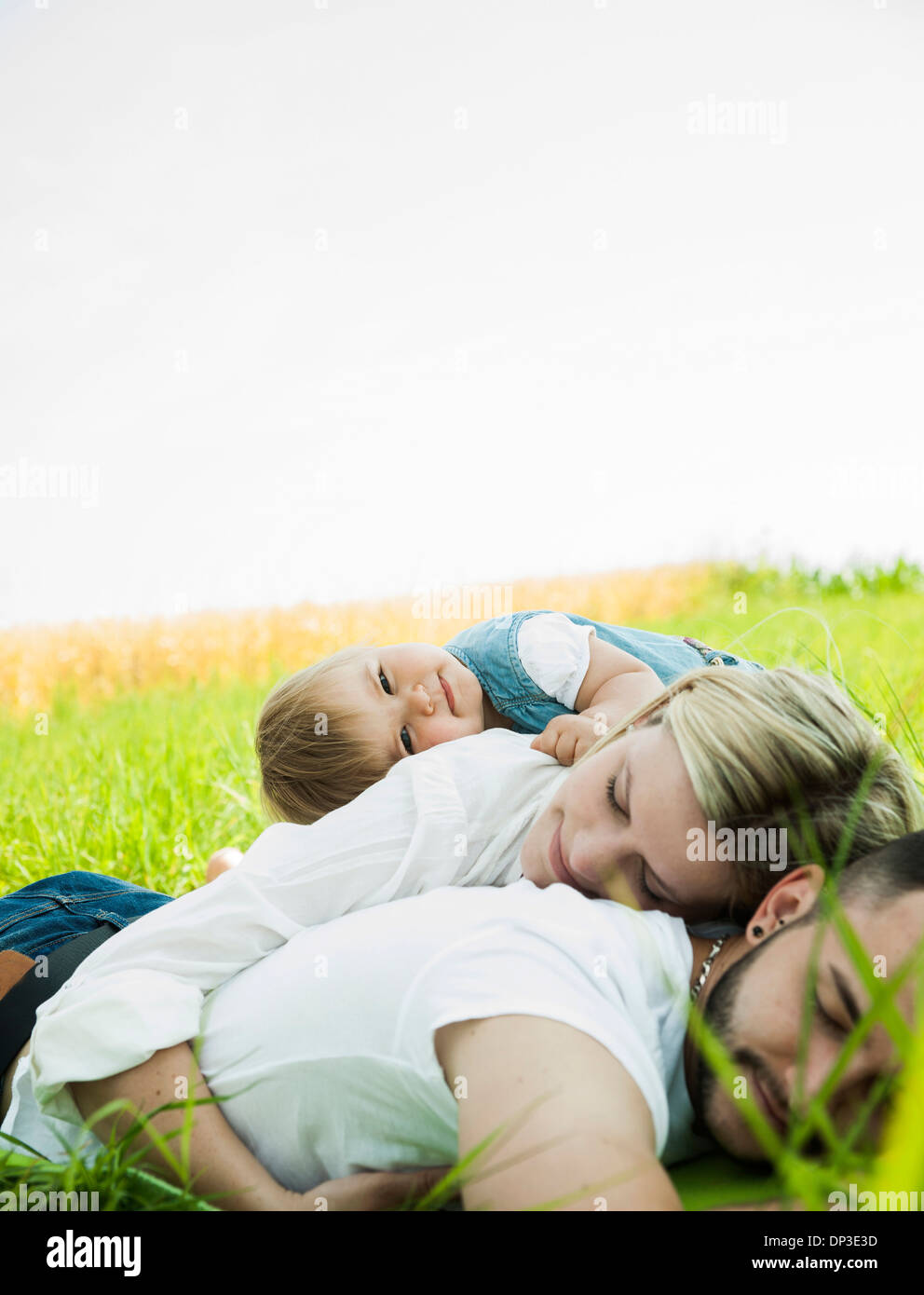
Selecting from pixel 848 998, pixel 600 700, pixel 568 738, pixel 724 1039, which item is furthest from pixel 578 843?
pixel 600 700

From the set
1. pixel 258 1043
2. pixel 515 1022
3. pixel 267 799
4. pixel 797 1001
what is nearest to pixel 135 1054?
pixel 258 1043

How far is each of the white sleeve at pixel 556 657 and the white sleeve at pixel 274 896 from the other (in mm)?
729

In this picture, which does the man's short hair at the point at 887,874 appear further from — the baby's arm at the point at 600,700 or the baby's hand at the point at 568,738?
the baby's hand at the point at 568,738

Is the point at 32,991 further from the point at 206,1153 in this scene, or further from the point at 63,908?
the point at 206,1153

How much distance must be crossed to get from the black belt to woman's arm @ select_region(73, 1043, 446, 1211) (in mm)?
313

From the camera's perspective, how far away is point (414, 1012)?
1100 millimetres

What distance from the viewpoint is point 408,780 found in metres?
1.71

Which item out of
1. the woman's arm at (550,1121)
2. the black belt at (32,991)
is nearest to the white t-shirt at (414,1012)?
the woman's arm at (550,1121)

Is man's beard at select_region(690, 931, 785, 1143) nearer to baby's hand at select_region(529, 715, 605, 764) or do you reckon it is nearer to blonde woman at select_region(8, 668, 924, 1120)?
blonde woman at select_region(8, 668, 924, 1120)

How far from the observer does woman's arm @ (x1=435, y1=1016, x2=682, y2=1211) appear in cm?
89

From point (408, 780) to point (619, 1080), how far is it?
800mm

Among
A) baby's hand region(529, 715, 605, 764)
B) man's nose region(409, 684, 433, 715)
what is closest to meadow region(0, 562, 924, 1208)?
baby's hand region(529, 715, 605, 764)

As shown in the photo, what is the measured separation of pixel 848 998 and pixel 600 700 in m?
1.41
